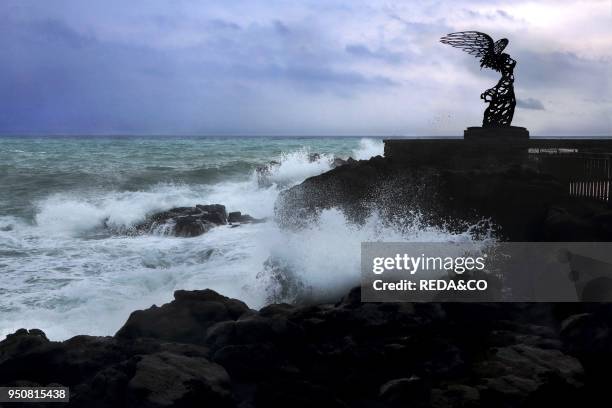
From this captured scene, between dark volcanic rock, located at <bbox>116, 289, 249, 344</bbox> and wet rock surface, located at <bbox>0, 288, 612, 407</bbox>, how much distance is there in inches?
0.5

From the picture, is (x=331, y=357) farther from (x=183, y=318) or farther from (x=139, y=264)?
(x=139, y=264)

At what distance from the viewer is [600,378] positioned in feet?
18.4

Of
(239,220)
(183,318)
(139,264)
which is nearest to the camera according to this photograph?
(183,318)

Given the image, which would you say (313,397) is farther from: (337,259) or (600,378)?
(337,259)

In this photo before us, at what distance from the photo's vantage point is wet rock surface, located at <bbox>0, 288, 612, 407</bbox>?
5219 millimetres

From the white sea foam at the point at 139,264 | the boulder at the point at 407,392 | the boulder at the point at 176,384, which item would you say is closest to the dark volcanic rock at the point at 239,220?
the white sea foam at the point at 139,264

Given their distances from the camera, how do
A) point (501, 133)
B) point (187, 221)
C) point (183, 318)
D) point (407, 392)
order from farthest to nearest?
1. point (187, 221)
2. point (501, 133)
3. point (183, 318)
4. point (407, 392)

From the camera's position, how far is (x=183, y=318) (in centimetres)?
672

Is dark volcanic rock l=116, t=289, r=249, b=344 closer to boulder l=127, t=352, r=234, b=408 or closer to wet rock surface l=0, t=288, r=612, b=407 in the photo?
wet rock surface l=0, t=288, r=612, b=407

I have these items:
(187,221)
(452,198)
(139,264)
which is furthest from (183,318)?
(187,221)

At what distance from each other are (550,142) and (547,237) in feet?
14.0

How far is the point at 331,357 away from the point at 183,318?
5.92ft

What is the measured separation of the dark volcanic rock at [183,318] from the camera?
6.56 meters

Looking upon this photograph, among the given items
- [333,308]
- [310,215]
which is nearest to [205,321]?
[333,308]
